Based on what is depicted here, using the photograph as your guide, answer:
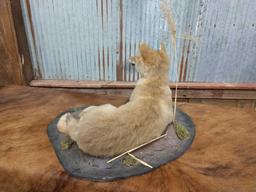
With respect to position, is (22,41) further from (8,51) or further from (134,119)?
(134,119)

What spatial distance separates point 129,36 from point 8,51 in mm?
662

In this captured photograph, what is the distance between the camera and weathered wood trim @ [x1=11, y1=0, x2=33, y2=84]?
114 centimetres

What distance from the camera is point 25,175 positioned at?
61 centimetres

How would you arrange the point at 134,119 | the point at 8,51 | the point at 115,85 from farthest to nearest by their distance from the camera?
1. the point at 115,85
2. the point at 8,51
3. the point at 134,119

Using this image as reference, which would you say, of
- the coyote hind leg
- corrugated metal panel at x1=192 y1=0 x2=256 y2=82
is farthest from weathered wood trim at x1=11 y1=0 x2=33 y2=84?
corrugated metal panel at x1=192 y1=0 x2=256 y2=82

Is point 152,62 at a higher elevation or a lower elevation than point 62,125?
higher

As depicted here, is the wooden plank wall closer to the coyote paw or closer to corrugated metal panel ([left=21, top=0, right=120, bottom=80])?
corrugated metal panel ([left=21, top=0, right=120, bottom=80])

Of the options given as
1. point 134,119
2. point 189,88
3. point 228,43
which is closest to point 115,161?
point 134,119

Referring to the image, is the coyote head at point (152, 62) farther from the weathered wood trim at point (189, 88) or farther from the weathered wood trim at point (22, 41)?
the weathered wood trim at point (22, 41)

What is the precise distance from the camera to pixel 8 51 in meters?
1.20

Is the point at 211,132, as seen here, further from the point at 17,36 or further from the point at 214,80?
the point at 17,36

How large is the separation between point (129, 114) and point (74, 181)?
0.23 meters

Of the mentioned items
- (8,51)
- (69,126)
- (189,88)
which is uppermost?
(8,51)

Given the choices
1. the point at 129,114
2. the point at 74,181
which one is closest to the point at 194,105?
the point at 129,114
